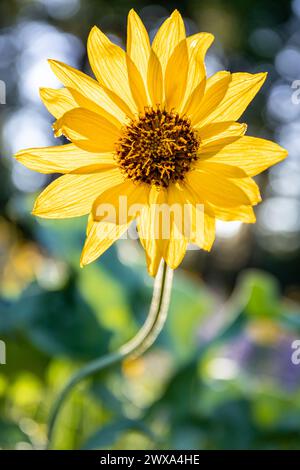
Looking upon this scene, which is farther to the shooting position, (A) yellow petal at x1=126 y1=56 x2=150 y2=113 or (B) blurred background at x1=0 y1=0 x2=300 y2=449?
(B) blurred background at x1=0 y1=0 x2=300 y2=449

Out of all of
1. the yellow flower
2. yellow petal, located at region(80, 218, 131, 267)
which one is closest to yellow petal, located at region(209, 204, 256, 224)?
the yellow flower

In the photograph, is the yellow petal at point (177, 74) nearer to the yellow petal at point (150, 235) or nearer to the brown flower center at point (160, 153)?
the brown flower center at point (160, 153)

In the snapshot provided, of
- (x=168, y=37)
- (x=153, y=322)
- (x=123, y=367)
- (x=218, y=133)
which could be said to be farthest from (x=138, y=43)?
(x=123, y=367)

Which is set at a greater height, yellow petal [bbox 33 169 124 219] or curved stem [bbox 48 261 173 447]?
yellow petal [bbox 33 169 124 219]

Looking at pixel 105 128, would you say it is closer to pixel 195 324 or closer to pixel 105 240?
pixel 105 240

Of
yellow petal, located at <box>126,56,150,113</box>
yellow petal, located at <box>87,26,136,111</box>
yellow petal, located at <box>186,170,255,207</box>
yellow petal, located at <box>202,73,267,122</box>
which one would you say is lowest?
yellow petal, located at <box>186,170,255,207</box>

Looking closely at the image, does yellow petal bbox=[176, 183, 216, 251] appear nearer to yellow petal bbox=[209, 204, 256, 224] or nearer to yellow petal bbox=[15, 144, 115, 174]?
yellow petal bbox=[209, 204, 256, 224]
